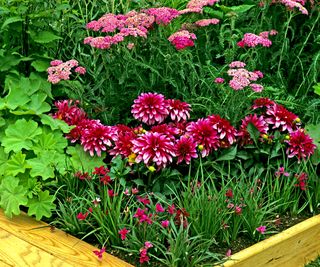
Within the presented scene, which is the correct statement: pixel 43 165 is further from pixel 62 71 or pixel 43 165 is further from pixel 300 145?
pixel 300 145

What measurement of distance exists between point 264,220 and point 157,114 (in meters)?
0.91

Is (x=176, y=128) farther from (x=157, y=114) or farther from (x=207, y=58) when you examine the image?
(x=207, y=58)

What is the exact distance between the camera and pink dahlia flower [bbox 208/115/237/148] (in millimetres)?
4492

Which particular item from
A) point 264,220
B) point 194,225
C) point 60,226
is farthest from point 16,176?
point 264,220

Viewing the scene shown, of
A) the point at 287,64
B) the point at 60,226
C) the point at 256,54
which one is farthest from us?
the point at 287,64

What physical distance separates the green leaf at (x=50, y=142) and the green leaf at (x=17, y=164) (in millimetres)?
139

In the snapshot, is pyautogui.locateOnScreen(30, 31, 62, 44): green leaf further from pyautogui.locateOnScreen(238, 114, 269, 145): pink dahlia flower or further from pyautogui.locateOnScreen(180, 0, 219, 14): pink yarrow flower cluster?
pyautogui.locateOnScreen(238, 114, 269, 145): pink dahlia flower

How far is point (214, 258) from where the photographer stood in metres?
3.84

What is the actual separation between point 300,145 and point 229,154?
42 centimetres

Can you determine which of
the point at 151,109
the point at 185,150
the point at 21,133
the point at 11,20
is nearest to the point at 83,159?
the point at 21,133

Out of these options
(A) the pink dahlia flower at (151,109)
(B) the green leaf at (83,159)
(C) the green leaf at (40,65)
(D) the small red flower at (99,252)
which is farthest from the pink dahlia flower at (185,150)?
(C) the green leaf at (40,65)

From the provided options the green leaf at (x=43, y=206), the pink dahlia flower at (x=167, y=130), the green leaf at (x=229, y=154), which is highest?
the pink dahlia flower at (x=167, y=130)

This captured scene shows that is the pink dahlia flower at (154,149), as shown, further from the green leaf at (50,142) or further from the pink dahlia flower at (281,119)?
the pink dahlia flower at (281,119)

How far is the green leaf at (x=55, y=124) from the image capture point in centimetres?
461
